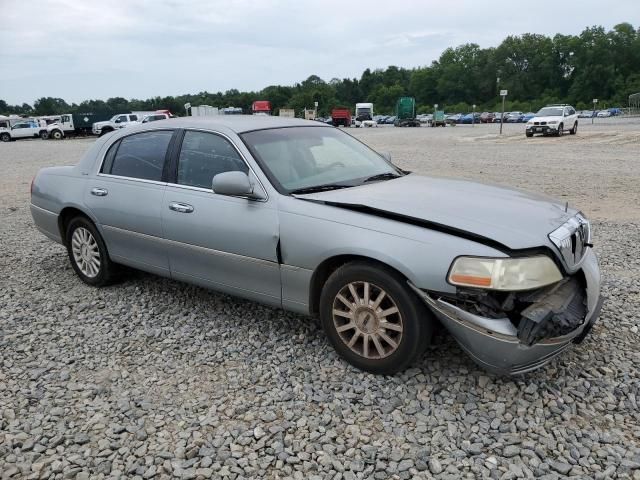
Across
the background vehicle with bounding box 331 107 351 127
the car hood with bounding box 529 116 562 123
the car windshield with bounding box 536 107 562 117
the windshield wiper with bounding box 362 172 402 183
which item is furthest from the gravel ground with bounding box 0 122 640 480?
the background vehicle with bounding box 331 107 351 127

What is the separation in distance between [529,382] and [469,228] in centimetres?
103

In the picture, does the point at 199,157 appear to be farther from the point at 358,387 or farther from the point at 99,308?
the point at 358,387

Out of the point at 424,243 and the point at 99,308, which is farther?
the point at 99,308

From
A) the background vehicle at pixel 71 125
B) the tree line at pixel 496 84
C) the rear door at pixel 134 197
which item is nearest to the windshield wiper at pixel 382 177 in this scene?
the rear door at pixel 134 197

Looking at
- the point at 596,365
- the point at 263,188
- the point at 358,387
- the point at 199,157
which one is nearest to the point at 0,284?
the point at 199,157

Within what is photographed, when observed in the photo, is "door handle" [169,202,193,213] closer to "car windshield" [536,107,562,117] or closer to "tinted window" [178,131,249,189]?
"tinted window" [178,131,249,189]

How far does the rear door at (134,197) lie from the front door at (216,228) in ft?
0.52

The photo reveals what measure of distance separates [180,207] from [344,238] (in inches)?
58.3

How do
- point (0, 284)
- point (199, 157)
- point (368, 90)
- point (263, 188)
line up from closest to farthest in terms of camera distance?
point (263, 188) < point (199, 157) < point (0, 284) < point (368, 90)

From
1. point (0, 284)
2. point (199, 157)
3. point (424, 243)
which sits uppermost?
point (199, 157)

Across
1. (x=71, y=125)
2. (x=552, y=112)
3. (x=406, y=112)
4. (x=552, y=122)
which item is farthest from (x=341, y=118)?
(x=552, y=122)

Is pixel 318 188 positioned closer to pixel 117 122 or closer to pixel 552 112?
pixel 552 112

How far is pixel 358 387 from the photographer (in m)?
3.15

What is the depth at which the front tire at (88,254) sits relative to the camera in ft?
15.7
